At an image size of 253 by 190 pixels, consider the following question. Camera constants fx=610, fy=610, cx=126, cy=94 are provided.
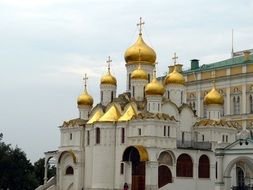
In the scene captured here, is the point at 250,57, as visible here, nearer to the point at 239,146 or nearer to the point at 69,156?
the point at 69,156

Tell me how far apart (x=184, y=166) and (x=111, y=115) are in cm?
655

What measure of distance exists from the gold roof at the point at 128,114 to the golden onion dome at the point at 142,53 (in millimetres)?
4571

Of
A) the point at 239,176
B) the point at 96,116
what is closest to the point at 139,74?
the point at 96,116

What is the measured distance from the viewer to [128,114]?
4497 centimetres

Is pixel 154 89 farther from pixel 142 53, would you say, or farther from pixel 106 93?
pixel 106 93

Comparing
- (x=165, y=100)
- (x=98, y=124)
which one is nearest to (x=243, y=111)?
(x=165, y=100)

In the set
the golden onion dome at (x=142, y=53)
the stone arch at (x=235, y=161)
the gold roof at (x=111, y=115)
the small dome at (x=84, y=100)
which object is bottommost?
the stone arch at (x=235, y=161)

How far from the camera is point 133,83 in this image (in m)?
47.4

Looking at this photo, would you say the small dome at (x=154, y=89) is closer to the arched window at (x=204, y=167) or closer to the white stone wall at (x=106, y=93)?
the white stone wall at (x=106, y=93)

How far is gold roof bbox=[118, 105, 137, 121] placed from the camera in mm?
44562

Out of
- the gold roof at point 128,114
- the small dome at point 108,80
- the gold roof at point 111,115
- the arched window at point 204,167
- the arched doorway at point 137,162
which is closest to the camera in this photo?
the arched doorway at point 137,162

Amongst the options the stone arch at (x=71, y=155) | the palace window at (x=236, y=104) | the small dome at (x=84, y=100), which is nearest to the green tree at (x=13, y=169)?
the stone arch at (x=71, y=155)

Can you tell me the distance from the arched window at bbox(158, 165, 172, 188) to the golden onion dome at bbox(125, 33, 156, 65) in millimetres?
9263

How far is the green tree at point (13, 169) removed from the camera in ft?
167
